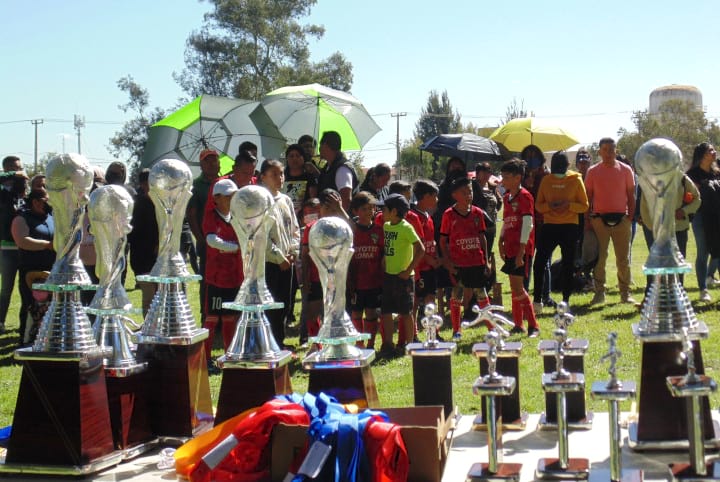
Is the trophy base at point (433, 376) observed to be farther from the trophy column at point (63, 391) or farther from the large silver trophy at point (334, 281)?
the trophy column at point (63, 391)

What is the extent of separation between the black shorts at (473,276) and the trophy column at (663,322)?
13.7 ft

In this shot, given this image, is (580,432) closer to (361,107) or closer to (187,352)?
(187,352)

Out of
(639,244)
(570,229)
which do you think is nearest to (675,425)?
(570,229)

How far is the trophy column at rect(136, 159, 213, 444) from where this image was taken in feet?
11.0

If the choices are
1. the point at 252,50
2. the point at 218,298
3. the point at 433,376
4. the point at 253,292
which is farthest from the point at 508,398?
the point at 252,50

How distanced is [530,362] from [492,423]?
367cm

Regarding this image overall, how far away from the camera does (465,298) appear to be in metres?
7.16

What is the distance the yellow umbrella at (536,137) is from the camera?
37.8ft

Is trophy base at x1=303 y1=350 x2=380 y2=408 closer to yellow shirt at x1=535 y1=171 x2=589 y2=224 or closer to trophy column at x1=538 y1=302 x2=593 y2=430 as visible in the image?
trophy column at x1=538 y1=302 x2=593 y2=430

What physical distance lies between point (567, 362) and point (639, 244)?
14.5 metres

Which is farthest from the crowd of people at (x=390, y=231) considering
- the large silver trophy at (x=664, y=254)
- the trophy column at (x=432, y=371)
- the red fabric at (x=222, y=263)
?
the large silver trophy at (x=664, y=254)

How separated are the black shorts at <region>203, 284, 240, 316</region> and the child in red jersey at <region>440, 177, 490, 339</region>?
2.05 meters

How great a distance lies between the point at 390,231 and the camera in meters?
6.45

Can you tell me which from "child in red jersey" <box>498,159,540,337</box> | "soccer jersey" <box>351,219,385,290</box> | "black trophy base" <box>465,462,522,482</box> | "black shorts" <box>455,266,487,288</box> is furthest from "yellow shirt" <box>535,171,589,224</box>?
"black trophy base" <box>465,462,522,482</box>
